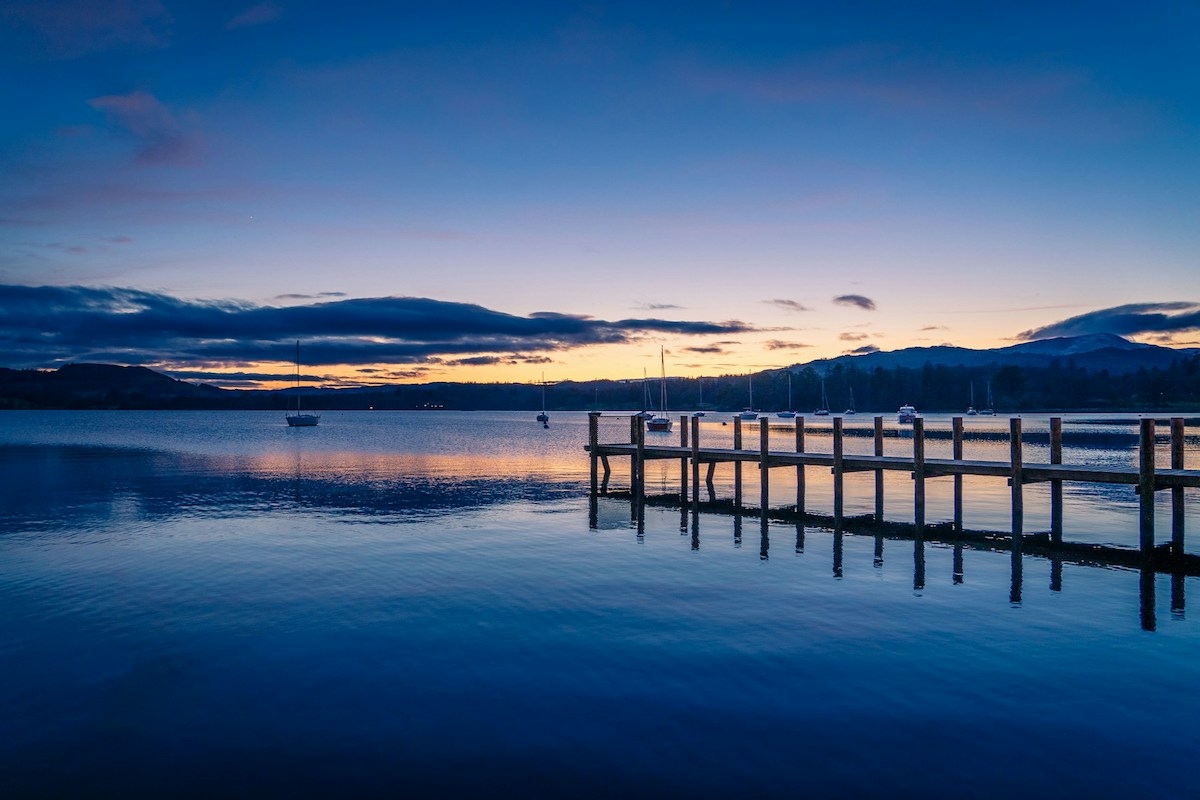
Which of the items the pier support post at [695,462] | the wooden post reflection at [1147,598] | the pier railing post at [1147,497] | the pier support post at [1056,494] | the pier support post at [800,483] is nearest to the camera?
the wooden post reflection at [1147,598]

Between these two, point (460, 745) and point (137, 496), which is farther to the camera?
point (137, 496)

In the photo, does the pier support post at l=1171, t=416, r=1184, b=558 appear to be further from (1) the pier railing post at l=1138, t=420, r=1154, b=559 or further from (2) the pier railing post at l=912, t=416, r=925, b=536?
(2) the pier railing post at l=912, t=416, r=925, b=536

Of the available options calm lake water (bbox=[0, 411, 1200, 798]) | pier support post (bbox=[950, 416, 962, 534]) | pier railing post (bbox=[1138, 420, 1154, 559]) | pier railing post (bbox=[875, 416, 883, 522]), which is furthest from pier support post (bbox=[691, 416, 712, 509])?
pier railing post (bbox=[1138, 420, 1154, 559])

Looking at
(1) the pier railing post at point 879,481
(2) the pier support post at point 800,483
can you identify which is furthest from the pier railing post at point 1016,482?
(2) the pier support post at point 800,483

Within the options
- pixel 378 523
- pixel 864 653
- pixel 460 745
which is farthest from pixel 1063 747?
pixel 378 523

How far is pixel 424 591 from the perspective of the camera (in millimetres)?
17922

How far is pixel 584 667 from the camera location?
500 inches

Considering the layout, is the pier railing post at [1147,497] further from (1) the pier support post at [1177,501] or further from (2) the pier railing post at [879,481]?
(2) the pier railing post at [879,481]

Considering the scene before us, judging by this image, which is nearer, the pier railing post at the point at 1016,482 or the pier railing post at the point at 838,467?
the pier railing post at the point at 1016,482

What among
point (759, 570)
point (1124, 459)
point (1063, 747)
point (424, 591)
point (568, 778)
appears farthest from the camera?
point (1124, 459)

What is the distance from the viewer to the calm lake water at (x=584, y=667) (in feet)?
30.6

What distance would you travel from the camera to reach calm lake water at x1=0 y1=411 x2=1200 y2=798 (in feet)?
30.6

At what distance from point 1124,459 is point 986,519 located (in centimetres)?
3309

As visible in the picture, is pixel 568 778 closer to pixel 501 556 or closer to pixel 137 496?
pixel 501 556
